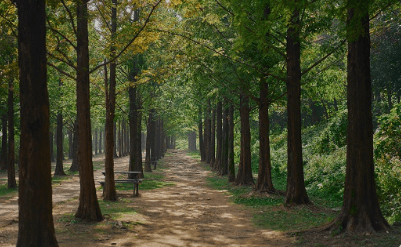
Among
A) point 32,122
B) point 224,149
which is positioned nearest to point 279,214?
point 32,122

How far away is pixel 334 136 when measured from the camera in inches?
855

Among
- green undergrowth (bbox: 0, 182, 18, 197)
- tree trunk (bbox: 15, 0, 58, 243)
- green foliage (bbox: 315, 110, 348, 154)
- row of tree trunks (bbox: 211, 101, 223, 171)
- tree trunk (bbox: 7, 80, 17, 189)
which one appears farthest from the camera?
row of tree trunks (bbox: 211, 101, 223, 171)

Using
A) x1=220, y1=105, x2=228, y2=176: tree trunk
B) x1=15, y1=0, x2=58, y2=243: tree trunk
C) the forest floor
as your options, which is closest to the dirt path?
the forest floor

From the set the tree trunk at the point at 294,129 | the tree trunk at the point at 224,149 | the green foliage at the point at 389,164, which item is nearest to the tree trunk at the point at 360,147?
the green foliage at the point at 389,164

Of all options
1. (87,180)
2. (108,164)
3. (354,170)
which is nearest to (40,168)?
(87,180)

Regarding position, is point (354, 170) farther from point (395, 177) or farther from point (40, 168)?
point (40, 168)

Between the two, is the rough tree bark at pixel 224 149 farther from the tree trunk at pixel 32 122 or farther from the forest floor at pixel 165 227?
the tree trunk at pixel 32 122

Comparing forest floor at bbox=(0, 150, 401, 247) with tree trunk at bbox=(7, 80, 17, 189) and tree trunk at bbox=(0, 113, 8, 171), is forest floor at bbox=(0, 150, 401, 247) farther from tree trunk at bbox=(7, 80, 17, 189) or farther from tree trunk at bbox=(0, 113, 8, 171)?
tree trunk at bbox=(0, 113, 8, 171)

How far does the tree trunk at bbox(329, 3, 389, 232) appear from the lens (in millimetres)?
7504

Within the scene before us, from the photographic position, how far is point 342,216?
7.70m

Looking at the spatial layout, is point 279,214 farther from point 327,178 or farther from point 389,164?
point 327,178

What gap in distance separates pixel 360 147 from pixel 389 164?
20.5 feet

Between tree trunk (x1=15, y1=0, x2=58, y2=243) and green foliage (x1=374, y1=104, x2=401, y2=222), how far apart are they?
740cm

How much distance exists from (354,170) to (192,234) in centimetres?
399
